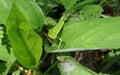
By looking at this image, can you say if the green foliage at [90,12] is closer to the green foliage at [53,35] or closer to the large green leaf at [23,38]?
the green foliage at [53,35]

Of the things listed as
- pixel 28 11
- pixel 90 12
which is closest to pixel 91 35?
pixel 90 12

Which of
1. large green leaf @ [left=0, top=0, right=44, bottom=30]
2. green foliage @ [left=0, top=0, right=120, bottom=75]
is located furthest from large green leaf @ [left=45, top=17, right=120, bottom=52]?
large green leaf @ [left=0, top=0, right=44, bottom=30]

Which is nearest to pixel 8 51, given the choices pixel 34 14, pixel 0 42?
pixel 0 42

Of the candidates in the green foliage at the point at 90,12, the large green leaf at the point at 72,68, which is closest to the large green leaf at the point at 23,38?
the large green leaf at the point at 72,68

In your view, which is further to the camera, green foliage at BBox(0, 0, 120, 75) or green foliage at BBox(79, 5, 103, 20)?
green foliage at BBox(79, 5, 103, 20)

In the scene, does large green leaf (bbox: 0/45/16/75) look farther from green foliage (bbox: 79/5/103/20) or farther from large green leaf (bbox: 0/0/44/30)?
green foliage (bbox: 79/5/103/20)

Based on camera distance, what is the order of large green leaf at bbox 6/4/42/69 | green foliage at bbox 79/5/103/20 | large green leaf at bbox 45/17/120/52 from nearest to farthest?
large green leaf at bbox 6/4/42/69 < large green leaf at bbox 45/17/120/52 < green foliage at bbox 79/5/103/20

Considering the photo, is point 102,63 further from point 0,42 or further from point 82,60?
point 0,42

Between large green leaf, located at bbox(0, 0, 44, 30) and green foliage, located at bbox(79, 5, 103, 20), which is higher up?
large green leaf, located at bbox(0, 0, 44, 30)
